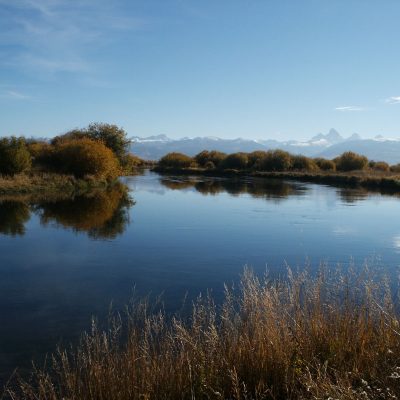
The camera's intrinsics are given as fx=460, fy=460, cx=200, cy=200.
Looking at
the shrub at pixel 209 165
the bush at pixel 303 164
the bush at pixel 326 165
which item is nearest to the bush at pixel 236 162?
the shrub at pixel 209 165

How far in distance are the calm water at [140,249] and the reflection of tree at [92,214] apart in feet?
0.19

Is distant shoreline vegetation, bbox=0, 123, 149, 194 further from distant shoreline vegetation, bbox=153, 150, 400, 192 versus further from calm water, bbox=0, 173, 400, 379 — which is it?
distant shoreline vegetation, bbox=153, 150, 400, 192

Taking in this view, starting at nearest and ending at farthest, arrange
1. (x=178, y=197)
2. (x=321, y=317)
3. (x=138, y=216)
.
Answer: (x=321, y=317) < (x=138, y=216) < (x=178, y=197)

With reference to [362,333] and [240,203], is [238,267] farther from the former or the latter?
[240,203]

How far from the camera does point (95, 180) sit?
146ft

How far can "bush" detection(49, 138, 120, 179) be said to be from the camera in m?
45.1

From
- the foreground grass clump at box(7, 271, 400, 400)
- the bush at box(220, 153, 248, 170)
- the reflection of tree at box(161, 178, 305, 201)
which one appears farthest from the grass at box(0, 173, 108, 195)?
the bush at box(220, 153, 248, 170)

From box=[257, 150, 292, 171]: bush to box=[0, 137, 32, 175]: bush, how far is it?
170 ft

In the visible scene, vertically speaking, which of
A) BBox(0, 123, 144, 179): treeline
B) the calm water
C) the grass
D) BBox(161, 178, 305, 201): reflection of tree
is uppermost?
BBox(0, 123, 144, 179): treeline

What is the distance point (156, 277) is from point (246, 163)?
3017 inches

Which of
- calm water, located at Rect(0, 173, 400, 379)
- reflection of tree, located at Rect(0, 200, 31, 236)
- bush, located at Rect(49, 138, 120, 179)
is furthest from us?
bush, located at Rect(49, 138, 120, 179)

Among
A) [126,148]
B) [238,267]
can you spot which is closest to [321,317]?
[238,267]

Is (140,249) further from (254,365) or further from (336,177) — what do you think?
(336,177)

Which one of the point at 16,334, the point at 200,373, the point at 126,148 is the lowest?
the point at 16,334
